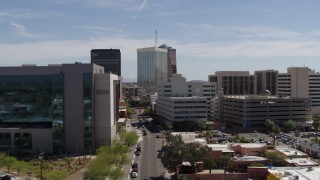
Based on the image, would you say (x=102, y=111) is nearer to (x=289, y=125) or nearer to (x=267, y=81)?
(x=289, y=125)

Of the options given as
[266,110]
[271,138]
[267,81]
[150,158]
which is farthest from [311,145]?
[267,81]

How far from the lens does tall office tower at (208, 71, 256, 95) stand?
104319 mm

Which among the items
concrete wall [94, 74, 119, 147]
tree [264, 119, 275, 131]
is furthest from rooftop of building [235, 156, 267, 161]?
tree [264, 119, 275, 131]

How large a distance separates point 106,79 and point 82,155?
28.5ft

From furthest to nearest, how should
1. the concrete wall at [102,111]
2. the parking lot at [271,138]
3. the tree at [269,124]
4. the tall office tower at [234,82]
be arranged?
the tall office tower at [234,82], the tree at [269,124], the parking lot at [271,138], the concrete wall at [102,111]

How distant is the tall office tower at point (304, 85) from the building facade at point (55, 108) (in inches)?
1806

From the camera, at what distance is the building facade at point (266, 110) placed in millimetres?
70562

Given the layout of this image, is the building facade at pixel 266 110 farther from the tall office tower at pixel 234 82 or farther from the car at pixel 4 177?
the car at pixel 4 177

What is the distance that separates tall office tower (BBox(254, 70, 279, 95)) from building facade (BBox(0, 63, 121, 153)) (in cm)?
6030

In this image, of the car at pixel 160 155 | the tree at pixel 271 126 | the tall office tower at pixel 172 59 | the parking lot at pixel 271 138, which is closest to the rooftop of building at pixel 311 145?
the parking lot at pixel 271 138

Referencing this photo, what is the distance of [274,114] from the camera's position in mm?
71688

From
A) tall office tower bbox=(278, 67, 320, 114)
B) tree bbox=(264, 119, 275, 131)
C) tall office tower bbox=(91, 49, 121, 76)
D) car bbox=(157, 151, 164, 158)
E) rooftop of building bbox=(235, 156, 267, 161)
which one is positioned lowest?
car bbox=(157, 151, 164, 158)

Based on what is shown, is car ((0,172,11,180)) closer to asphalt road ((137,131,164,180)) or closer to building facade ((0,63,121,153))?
asphalt road ((137,131,164,180))

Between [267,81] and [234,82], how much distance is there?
7577 millimetres
